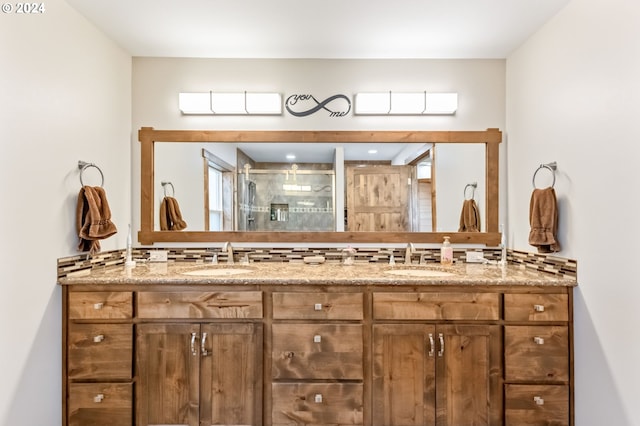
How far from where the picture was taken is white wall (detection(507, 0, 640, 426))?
1.50 m

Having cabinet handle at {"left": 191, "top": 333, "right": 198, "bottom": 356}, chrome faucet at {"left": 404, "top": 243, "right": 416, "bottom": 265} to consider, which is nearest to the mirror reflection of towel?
cabinet handle at {"left": 191, "top": 333, "right": 198, "bottom": 356}

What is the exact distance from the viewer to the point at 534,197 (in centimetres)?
200

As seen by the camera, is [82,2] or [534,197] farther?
[534,197]

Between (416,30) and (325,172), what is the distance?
3.41 feet

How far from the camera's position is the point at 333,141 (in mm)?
2449

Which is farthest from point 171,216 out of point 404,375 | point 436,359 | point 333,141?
point 436,359

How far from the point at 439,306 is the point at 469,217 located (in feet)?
2.86

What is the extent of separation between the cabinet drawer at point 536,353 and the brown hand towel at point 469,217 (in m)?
0.79

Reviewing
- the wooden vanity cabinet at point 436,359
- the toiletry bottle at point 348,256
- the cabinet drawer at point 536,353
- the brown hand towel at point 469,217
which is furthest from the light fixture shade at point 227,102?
the cabinet drawer at point 536,353

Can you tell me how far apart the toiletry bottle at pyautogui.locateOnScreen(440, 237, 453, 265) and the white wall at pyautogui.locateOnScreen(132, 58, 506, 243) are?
15 centimetres

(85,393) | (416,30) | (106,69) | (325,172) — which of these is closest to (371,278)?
(325,172)

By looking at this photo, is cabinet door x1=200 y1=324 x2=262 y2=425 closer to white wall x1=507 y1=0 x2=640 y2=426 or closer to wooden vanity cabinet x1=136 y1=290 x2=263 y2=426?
wooden vanity cabinet x1=136 y1=290 x2=263 y2=426

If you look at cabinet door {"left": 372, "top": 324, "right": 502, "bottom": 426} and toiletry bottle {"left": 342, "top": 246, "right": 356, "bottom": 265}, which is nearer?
cabinet door {"left": 372, "top": 324, "right": 502, "bottom": 426}
